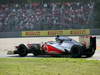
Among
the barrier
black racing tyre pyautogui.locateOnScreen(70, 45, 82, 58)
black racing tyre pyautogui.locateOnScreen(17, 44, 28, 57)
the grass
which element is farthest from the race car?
the barrier

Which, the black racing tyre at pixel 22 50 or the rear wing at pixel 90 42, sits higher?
the rear wing at pixel 90 42

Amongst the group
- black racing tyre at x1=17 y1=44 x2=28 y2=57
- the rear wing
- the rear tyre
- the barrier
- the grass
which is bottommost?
the barrier

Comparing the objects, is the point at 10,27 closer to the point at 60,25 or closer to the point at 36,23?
the point at 36,23

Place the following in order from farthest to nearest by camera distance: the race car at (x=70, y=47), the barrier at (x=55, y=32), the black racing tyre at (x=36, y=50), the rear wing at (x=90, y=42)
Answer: the barrier at (x=55, y=32), the black racing tyre at (x=36, y=50), the rear wing at (x=90, y=42), the race car at (x=70, y=47)

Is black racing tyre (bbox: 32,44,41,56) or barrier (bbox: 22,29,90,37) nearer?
black racing tyre (bbox: 32,44,41,56)

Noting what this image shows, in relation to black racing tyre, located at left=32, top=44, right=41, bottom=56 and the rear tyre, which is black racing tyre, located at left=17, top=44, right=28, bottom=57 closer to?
black racing tyre, located at left=32, top=44, right=41, bottom=56

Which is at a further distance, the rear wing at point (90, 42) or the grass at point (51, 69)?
the rear wing at point (90, 42)

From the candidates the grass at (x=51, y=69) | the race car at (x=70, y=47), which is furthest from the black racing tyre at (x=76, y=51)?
the grass at (x=51, y=69)

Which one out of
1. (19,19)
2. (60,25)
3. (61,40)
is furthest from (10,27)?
(61,40)

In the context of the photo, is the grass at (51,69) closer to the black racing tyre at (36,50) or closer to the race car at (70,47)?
the race car at (70,47)

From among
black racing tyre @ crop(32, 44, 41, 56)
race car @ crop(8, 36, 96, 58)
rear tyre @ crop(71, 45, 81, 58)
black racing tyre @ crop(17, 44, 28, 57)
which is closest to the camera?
rear tyre @ crop(71, 45, 81, 58)

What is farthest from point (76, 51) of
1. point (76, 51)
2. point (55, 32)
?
point (55, 32)

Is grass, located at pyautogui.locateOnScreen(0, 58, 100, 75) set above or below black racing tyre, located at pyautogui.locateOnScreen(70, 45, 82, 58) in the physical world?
above

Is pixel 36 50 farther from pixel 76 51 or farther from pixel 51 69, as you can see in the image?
pixel 51 69
